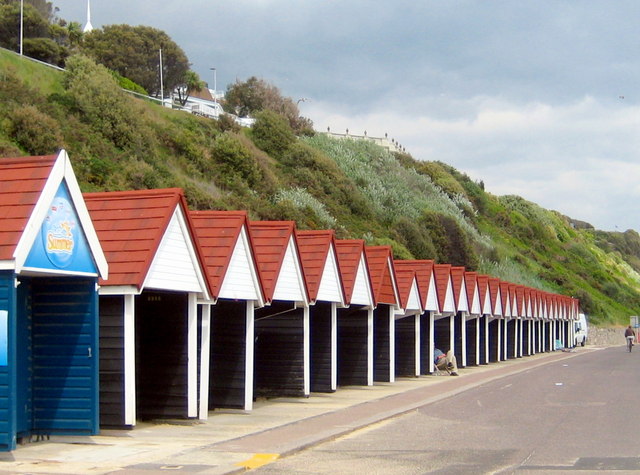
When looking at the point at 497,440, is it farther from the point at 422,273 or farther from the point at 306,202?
the point at 306,202

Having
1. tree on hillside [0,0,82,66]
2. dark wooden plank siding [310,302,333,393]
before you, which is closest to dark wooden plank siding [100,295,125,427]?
dark wooden plank siding [310,302,333,393]

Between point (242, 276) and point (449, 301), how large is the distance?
20.4 m

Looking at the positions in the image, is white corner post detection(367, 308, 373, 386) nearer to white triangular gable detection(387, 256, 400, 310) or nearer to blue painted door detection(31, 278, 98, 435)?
white triangular gable detection(387, 256, 400, 310)

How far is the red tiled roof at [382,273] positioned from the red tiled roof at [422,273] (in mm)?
3291

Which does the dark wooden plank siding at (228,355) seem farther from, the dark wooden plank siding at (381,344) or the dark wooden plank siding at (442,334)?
the dark wooden plank siding at (442,334)

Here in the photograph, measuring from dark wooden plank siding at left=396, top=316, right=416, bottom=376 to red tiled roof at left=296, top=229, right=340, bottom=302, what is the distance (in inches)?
393

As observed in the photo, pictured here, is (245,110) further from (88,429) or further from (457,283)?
(88,429)

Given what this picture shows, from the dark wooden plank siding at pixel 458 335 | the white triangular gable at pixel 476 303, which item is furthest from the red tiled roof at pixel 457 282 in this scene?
the white triangular gable at pixel 476 303

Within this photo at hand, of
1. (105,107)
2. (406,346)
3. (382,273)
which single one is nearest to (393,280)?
(382,273)

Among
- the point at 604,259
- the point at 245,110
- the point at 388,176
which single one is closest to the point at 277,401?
the point at 388,176

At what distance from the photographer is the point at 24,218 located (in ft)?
41.9

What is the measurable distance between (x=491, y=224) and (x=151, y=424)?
99.5 metres

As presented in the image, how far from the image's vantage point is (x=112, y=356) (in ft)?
51.8

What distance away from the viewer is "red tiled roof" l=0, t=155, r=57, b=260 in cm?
1257
